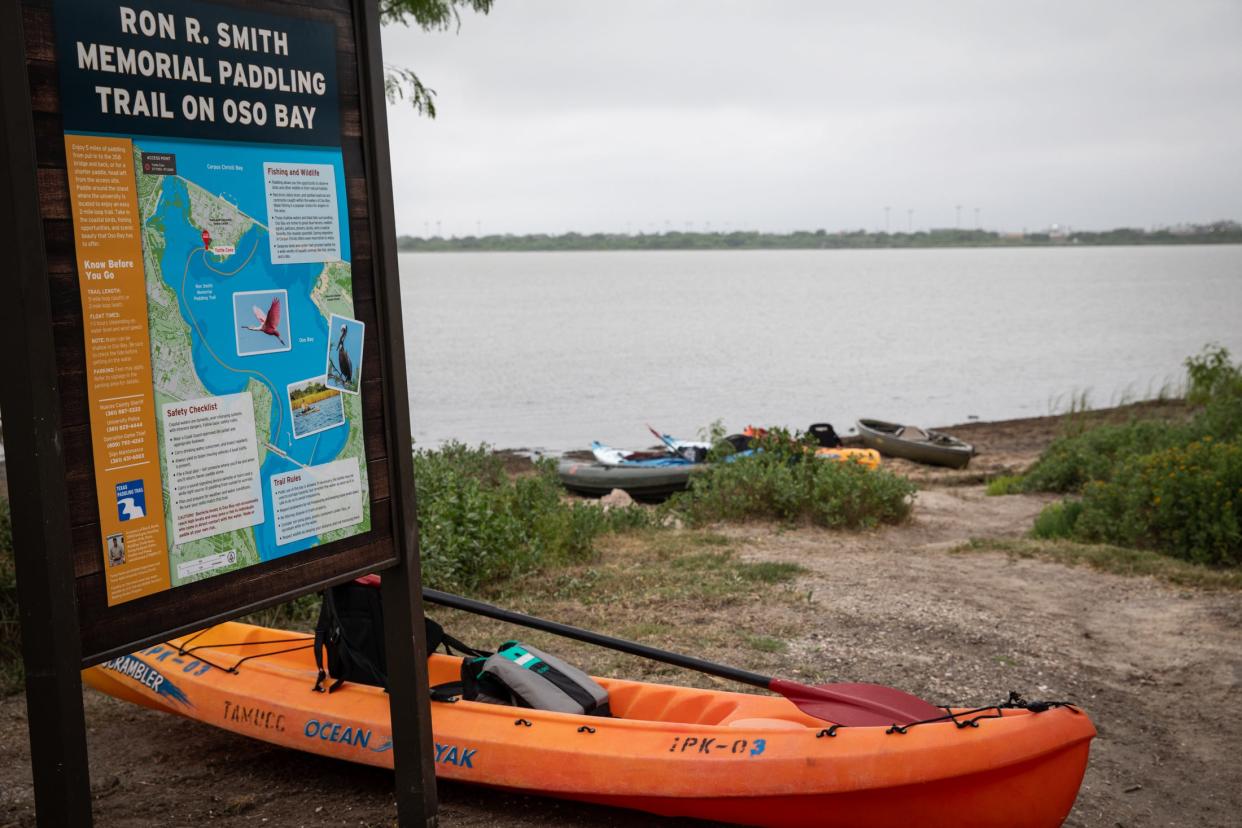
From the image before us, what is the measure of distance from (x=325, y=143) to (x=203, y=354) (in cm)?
80

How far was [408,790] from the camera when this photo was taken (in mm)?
3824

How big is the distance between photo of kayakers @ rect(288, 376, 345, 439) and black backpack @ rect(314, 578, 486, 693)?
1.58 m

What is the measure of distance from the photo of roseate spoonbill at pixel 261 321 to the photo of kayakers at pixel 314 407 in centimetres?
14

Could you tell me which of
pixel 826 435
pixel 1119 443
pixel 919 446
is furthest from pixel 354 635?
pixel 919 446

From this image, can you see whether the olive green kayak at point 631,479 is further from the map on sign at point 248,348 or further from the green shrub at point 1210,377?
the map on sign at point 248,348

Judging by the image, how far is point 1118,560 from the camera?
825cm

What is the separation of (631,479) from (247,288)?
507 inches

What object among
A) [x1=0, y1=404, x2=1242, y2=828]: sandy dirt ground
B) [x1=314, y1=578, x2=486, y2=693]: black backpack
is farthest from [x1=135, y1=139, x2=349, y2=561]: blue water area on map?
[x1=0, y1=404, x2=1242, y2=828]: sandy dirt ground

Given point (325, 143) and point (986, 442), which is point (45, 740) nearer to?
point (325, 143)

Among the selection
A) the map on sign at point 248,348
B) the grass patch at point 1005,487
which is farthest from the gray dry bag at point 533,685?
the grass patch at point 1005,487

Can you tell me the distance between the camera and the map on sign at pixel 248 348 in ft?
9.58

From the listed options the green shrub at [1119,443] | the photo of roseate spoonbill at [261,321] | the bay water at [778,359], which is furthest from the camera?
the bay water at [778,359]

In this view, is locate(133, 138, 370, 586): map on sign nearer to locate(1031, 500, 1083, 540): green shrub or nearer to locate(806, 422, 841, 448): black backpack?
locate(1031, 500, 1083, 540): green shrub

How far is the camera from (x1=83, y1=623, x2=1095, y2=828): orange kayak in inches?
145
